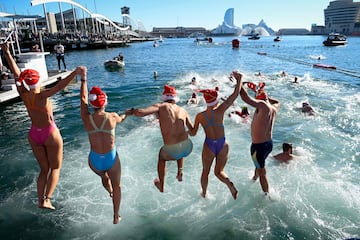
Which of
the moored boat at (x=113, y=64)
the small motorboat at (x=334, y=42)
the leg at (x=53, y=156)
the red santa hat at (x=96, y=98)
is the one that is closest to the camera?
the red santa hat at (x=96, y=98)

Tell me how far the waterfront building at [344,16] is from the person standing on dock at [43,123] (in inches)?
6828

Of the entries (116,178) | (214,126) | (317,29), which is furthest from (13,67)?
(317,29)

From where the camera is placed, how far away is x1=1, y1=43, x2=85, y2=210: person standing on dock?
4.48 meters

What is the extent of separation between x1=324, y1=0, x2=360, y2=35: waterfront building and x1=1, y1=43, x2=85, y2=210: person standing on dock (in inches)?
6828

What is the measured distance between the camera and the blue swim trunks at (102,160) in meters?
4.65

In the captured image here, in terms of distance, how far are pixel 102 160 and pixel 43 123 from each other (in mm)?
1226

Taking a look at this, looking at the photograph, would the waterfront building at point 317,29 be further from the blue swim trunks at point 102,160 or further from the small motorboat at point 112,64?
the blue swim trunks at point 102,160

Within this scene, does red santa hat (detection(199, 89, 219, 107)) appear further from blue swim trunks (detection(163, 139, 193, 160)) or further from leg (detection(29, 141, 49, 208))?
leg (detection(29, 141, 49, 208))

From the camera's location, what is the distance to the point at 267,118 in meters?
5.68

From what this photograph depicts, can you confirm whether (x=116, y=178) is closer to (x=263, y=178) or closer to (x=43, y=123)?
(x=43, y=123)

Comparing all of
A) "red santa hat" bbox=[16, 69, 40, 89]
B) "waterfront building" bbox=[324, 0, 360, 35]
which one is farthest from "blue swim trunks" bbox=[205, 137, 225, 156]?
"waterfront building" bbox=[324, 0, 360, 35]

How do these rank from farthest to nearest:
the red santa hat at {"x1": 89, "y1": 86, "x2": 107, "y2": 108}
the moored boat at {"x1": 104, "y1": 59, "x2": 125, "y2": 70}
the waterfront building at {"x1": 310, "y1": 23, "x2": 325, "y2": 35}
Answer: the waterfront building at {"x1": 310, "y1": 23, "x2": 325, "y2": 35}
the moored boat at {"x1": 104, "y1": 59, "x2": 125, "y2": 70}
the red santa hat at {"x1": 89, "y1": 86, "x2": 107, "y2": 108}

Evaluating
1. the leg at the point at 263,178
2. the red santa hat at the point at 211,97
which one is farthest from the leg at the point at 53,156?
the leg at the point at 263,178

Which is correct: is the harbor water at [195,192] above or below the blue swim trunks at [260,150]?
below
